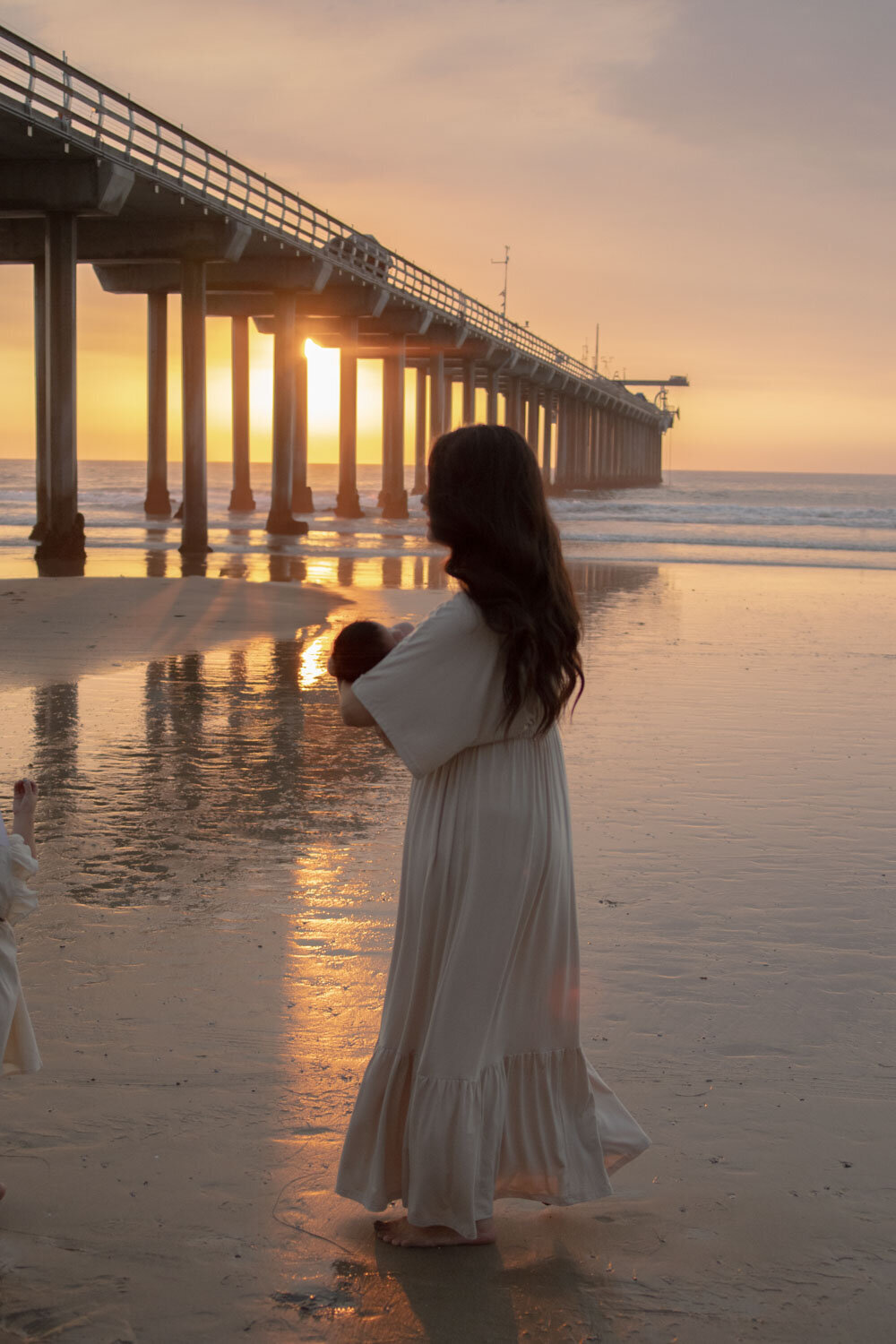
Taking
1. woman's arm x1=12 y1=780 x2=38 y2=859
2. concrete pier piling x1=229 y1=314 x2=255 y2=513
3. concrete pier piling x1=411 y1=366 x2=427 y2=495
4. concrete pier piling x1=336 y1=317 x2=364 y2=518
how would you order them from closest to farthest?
woman's arm x1=12 y1=780 x2=38 y2=859, concrete pier piling x1=229 y1=314 x2=255 y2=513, concrete pier piling x1=336 y1=317 x2=364 y2=518, concrete pier piling x1=411 y1=366 x2=427 y2=495

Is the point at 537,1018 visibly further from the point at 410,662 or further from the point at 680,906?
the point at 680,906

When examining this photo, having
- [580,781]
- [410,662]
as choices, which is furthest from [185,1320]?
[580,781]

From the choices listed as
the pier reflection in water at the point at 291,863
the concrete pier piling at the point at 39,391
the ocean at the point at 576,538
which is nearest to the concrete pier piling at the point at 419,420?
the ocean at the point at 576,538

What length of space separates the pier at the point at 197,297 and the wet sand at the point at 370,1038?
1474 mm

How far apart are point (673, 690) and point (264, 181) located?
56.0 feet

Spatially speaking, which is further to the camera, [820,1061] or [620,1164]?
[820,1061]

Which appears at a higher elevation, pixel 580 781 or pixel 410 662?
pixel 410 662

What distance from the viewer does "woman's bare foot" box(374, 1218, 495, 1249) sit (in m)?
2.45

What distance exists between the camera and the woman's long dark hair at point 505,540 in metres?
2.28

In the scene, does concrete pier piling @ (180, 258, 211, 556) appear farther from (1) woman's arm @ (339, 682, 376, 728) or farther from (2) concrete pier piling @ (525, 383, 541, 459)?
(2) concrete pier piling @ (525, 383, 541, 459)

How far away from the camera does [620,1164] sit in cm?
257

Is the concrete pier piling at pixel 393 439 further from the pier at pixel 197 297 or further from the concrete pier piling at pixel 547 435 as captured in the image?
the concrete pier piling at pixel 547 435

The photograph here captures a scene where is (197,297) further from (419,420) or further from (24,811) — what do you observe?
(419,420)

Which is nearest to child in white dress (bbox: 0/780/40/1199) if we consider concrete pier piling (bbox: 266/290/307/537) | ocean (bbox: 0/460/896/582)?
ocean (bbox: 0/460/896/582)
